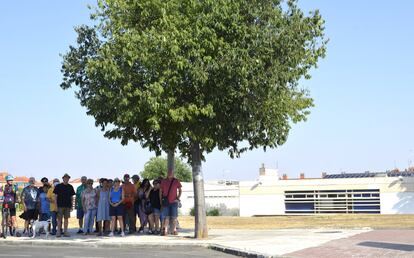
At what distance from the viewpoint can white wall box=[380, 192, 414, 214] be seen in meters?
65.8

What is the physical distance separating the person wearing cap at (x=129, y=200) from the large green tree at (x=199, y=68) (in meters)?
2.25

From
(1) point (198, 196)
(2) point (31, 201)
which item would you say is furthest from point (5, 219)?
(1) point (198, 196)

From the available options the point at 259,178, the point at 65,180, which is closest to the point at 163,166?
the point at 259,178

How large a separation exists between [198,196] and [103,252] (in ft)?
12.7

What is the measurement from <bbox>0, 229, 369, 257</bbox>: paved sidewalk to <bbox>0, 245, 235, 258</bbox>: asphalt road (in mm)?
406

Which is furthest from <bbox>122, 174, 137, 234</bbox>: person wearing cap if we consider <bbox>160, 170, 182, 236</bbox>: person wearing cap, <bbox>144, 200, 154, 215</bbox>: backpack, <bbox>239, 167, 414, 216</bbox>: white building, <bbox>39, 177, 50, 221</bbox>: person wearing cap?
<bbox>239, 167, 414, 216</bbox>: white building

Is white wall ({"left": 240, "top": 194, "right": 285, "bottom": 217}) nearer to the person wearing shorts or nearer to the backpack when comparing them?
the backpack

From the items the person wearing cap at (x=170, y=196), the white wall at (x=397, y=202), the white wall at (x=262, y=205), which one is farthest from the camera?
the white wall at (x=262, y=205)

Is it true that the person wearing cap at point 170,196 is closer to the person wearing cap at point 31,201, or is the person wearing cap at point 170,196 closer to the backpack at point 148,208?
the backpack at point 148,208

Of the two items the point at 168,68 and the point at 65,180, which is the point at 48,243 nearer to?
the point at 65,180

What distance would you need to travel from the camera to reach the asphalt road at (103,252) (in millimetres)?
16328

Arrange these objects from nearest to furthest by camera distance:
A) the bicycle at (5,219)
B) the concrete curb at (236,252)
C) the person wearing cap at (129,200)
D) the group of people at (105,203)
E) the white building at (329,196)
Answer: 1. the concrete curb at (236,252)
2. the group of people at (105,203)
3. the person wearing cap at (129,200)
4. the bicycle at (5,219)
5. the white building at (329,196)

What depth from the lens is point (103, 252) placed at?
56.7 feet

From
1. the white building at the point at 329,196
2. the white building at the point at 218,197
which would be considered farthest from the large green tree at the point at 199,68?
the white building at the point at 218,197
